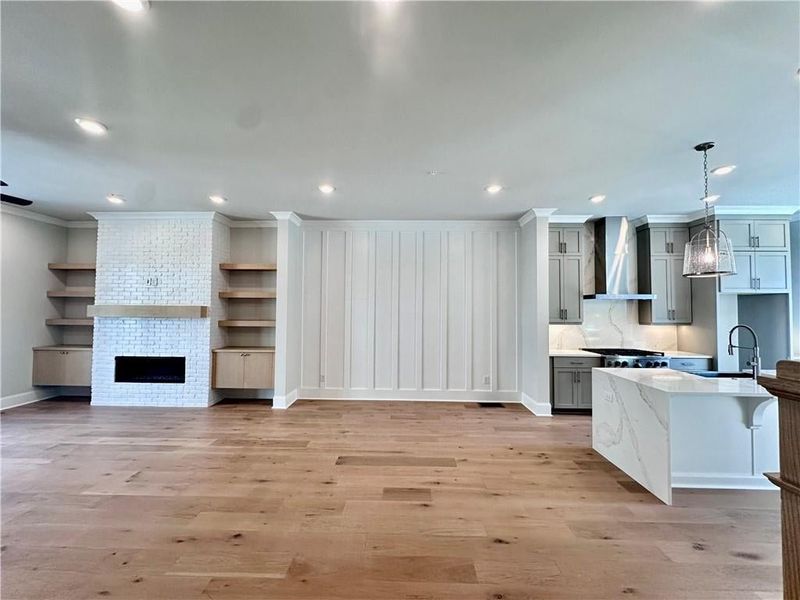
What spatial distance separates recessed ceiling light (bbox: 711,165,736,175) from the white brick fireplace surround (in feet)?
19.9

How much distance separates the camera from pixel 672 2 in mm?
1703

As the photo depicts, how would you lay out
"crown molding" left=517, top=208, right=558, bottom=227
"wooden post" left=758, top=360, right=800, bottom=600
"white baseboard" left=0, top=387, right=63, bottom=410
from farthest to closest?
1. "white baseboard" left=0, top=387, right=63, bottom=410
2. "crown molding" left=517, top=208, right=558, bottom=227
3. "wooden post" left=758, top=360, right=800, bottom=600

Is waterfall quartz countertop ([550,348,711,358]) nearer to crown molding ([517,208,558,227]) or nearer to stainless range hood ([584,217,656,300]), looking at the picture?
stainless range hood ([584,217,656,300])

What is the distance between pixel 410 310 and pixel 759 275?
462cm

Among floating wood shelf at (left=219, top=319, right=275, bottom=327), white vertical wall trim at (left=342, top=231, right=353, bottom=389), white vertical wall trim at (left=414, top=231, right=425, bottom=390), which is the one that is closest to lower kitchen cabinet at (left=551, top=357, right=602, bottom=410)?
white vertical wall trim at (left=414, top=231, right=425, bottom=390)

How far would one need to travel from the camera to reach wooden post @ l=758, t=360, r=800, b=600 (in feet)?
1.85

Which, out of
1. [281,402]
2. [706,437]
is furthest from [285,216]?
[706,437]

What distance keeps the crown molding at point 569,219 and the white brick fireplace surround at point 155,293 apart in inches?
A: 195

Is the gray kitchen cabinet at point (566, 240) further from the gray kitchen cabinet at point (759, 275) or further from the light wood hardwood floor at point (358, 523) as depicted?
the light wood hardwood floor at point (358, 523)

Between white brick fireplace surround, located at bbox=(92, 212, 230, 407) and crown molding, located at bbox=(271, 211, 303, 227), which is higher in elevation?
crown molding, located at bbox=(271, 211, 303, 227)

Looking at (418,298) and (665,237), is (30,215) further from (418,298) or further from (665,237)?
(665,237)

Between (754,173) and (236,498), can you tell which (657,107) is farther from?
(236,498)

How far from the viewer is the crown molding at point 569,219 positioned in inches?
214

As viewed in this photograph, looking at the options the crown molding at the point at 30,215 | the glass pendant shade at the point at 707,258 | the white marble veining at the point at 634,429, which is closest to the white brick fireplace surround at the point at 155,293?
the crown molding at the point at 30,215
